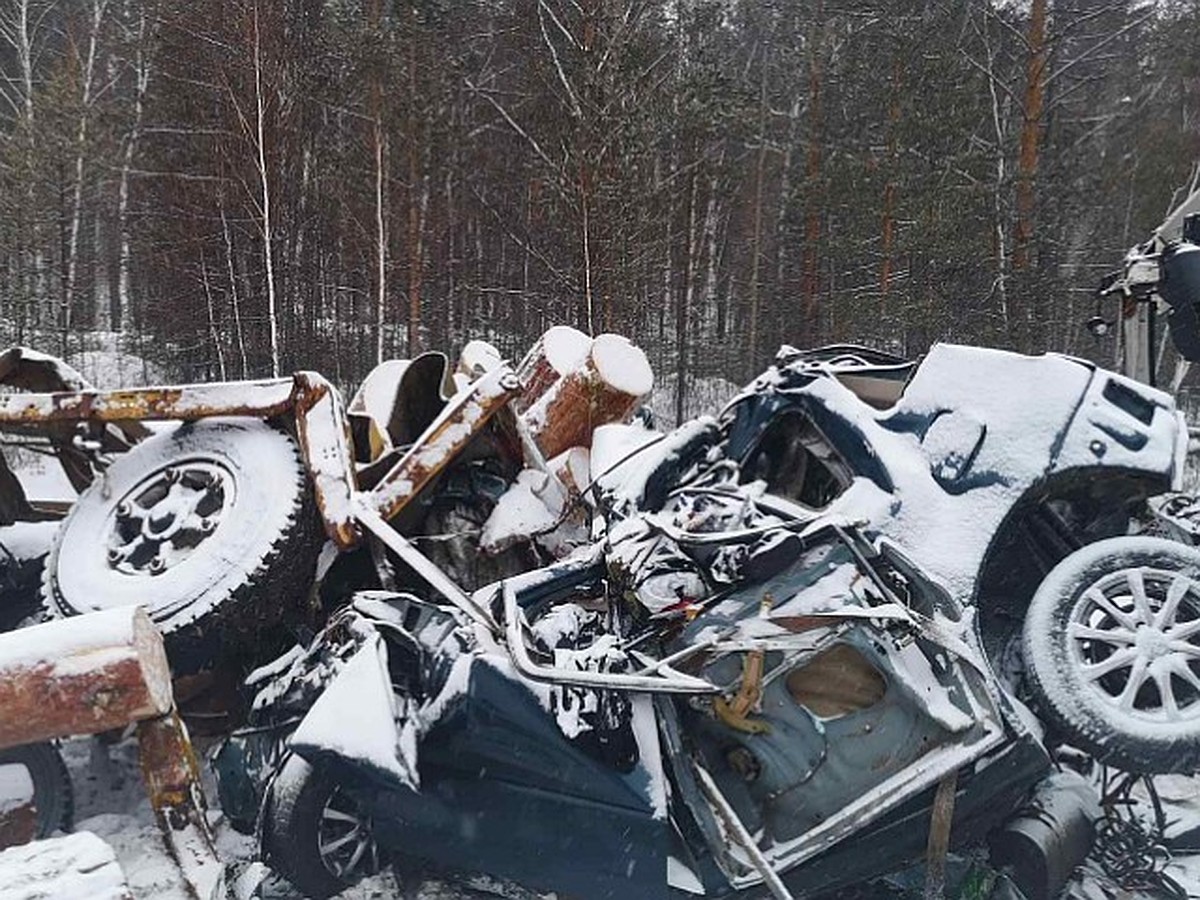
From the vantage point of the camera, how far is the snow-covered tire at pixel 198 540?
393 centimetres

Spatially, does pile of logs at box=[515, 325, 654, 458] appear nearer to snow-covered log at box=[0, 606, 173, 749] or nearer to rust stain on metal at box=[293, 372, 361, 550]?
rust stain on metal at box=[293, 372, 361, 550]

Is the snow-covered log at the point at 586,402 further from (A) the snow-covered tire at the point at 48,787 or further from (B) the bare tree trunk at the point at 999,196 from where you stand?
(B) the bare tree trunk at the point at 999,196

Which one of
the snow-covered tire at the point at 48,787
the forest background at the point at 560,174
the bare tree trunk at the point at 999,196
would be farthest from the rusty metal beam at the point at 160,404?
the bare tree trunk at the point at 999,196

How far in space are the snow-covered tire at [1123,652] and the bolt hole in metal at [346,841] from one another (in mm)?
2100

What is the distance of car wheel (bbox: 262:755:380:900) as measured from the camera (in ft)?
9.59

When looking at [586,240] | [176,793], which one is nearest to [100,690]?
[176,793]

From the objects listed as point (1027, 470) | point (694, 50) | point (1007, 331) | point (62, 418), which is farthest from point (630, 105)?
point (1027, 470)

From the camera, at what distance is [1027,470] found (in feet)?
9.82

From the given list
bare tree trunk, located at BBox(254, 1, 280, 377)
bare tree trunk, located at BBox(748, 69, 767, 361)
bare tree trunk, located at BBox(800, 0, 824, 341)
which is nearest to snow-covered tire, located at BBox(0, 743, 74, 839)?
bare tree trunk, located at BBox(254, 1, 280, 377)

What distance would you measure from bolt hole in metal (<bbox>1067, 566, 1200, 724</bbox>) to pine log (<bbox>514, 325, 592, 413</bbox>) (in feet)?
11.3

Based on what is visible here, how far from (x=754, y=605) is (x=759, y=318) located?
17977 millimetres

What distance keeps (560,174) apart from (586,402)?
938 centimetres

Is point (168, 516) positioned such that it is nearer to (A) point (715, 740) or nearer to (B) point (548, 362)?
(B) point (548, 362)

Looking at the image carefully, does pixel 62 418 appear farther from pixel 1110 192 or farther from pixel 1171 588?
pixel 1110 192
